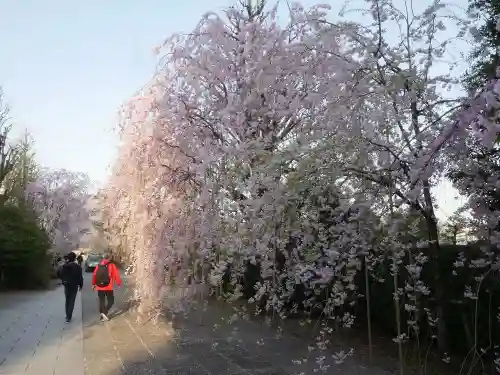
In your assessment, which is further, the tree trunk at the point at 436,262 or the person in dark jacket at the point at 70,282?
the person in dark jacket at the point at 70,282

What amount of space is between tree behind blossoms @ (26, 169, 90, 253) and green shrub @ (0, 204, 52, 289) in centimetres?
2035

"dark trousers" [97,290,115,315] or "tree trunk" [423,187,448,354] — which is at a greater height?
"tree trunk" [423,187,448,354]

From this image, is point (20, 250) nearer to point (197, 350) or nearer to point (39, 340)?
point (39, 340)

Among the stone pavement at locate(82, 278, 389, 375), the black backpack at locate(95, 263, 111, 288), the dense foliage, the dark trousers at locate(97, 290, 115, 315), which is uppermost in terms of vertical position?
the dense foliage

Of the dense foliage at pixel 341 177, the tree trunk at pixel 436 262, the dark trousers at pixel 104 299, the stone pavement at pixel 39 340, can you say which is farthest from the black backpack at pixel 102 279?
the tree trunk at pixel 436 262

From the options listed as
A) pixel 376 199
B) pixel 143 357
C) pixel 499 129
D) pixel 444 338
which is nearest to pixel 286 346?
pixel 143 357

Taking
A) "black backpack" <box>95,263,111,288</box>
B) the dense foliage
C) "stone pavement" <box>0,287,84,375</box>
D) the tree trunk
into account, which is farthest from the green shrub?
the tree trunk

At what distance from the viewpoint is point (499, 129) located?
9.05 feet

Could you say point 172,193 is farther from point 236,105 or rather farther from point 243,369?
point 243,369

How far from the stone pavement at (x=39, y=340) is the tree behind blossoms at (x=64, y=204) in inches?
1112

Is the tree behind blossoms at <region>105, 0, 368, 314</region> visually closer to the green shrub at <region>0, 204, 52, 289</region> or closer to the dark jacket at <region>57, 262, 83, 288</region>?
the dark jacket at <region>57, 262, 83, 288</region>

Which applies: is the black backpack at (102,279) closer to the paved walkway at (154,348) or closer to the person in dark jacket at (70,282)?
the person in dark jacket at (70,282)

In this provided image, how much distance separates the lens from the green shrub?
18.9 meters

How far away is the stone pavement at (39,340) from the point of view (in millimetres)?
7254
